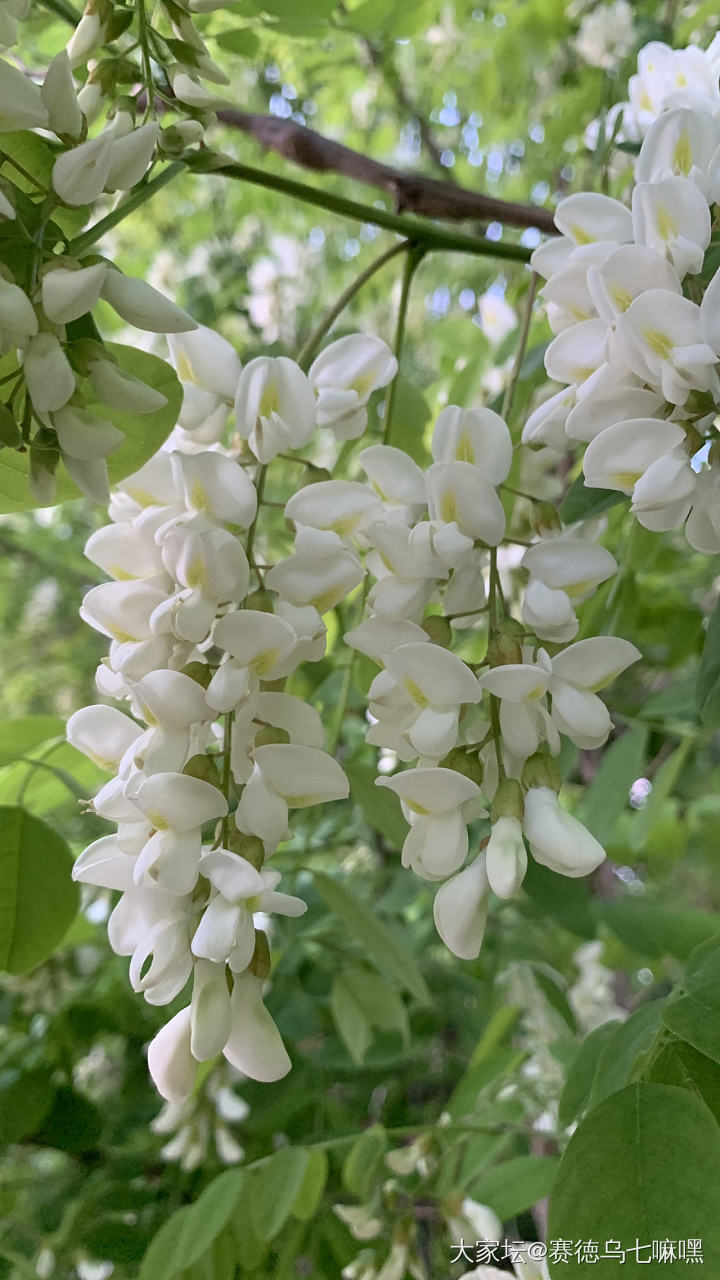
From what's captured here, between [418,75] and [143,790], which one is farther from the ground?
[418,75]

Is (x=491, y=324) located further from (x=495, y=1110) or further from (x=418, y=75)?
(x=418, y=75)

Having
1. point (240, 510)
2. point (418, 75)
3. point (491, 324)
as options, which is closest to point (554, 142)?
point (491, 324)

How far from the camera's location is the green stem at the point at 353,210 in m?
0.37

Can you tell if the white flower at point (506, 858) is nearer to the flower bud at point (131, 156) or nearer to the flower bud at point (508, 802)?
the flower bud at point (508, 802)

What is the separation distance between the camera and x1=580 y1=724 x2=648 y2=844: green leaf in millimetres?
810

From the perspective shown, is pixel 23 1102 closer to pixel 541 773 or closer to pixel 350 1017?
pixel 350 1017

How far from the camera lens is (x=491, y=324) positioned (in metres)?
1.01

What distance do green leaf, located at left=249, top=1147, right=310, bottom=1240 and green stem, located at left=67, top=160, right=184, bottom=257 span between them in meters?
0.46

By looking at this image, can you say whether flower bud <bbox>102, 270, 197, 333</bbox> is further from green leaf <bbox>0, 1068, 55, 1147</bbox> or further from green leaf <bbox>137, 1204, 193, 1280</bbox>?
green leaf <bbox>0, 1068, 55, 1147</bbox>

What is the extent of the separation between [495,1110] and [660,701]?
39 centimetres

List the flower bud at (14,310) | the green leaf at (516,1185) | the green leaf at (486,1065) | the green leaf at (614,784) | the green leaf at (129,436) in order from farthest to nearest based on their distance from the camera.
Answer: the green leaf at (614,784)
the green leaf at (486,1065)
the green leaf at (516,1185)
the green leaf at (129,436)
the flower bud at (14,310)

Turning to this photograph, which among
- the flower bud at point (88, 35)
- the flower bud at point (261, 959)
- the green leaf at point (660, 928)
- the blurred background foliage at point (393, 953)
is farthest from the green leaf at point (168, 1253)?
the flower bud at point (88, 35)

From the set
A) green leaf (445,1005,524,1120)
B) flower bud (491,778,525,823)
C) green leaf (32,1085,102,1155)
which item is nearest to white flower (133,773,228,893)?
flower bud (491,778,525,823)

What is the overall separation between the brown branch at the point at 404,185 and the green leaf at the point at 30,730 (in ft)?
1.20
